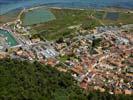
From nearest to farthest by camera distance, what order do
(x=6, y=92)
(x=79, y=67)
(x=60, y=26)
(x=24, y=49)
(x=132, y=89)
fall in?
(x=6, y=92)
(x=132, y=89)
(x=79, y=67)
(x=24, y=49)
(x=60, y=26)

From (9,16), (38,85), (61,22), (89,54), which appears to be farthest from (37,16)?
(38,85)

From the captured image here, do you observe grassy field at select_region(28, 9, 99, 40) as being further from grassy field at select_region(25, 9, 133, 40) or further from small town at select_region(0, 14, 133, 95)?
small town at select_region(0, 14, 133, 95)

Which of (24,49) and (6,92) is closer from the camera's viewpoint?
(6,92)

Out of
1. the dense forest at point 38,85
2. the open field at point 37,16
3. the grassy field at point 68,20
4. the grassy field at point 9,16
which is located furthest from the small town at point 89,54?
the grassy field at point 9,16

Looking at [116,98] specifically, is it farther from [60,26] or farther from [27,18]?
[27,18]

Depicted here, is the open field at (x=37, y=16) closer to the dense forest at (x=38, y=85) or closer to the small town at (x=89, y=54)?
the small town at (x=89, y=54)

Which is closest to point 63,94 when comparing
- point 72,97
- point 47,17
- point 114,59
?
point 72,97

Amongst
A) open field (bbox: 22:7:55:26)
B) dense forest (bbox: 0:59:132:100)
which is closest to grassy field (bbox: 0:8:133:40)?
open field (bbox: 22:7:55:26)
